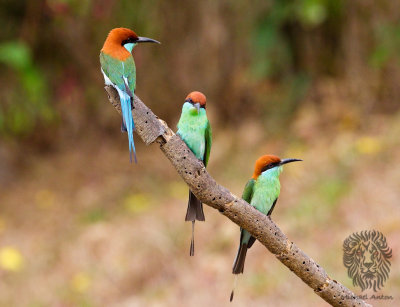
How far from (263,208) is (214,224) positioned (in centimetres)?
547

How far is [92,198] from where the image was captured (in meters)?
9.28

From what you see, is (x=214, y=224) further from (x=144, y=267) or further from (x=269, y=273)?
(x=269, y=273)

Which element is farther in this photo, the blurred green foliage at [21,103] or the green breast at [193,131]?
the blurred green foliage at [21,103]

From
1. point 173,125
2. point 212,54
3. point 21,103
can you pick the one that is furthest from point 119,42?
point 212,54

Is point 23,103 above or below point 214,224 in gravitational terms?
above

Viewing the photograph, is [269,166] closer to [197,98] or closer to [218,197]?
[218,197]

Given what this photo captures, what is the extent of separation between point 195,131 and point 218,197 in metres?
0.21

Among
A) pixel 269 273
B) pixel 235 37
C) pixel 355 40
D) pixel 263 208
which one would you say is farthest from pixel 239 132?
pixel 263 208

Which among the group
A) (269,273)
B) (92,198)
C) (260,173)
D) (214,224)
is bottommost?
(260,173)

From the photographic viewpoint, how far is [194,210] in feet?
5.31

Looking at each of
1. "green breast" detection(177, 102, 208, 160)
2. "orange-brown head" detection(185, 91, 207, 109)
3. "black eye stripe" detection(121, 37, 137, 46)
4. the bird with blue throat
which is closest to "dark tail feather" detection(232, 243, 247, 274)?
the bird with blue throat

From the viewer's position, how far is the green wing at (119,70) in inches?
63.2

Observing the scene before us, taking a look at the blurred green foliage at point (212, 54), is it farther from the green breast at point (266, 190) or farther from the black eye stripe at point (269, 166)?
the black eye stripe at point (269, 166)

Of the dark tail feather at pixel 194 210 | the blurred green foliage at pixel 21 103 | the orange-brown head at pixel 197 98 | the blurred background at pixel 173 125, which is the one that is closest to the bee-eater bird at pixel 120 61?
the orange-brown head at pixel 197 98
